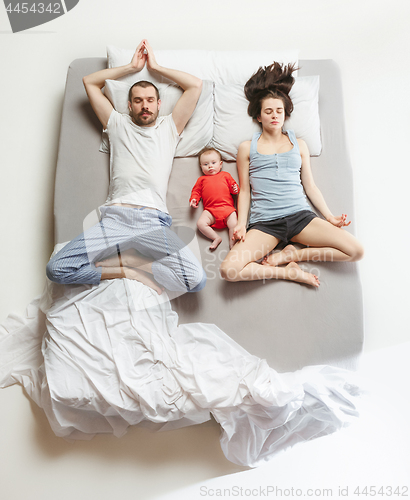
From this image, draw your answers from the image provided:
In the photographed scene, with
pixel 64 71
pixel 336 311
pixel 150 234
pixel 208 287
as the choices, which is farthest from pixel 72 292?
pixel 64 71

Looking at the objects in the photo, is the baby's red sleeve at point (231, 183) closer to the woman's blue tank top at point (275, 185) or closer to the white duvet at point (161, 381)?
the woman's blue tank top at point (275, 185)

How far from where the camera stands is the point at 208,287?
165 cm

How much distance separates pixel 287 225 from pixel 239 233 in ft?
0.75

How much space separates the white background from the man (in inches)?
18.1

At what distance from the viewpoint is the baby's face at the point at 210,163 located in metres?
1.78

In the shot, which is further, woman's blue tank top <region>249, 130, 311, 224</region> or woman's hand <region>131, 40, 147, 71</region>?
woman's hand <region>131, 40, 147, 71</region>

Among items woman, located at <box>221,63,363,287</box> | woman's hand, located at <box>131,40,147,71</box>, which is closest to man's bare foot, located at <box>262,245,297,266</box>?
woman, located at <box>221,63,363,287</box>

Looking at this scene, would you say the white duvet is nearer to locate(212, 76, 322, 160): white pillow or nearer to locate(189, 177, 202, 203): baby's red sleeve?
locate(189, 177, 202, 203): baby's red sleeve

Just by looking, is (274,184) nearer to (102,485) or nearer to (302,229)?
(302,229)

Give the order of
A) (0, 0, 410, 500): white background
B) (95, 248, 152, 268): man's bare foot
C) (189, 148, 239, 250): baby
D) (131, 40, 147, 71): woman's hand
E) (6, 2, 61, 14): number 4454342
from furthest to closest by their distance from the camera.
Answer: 1. (6, 2, 61, 14): number 4454342
2. (131, 40, 147, 71): woman's hand
3. (189, 148, 239, 250): baby
4. (95, 248, 152, 268): man's bare foot
5. (0, 0, 410, 500): white background

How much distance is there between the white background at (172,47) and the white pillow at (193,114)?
1.71 feet

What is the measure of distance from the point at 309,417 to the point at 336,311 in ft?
1.50

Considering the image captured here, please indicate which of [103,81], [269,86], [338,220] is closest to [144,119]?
[103,81]

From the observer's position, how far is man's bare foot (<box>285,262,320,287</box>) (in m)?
1.62
